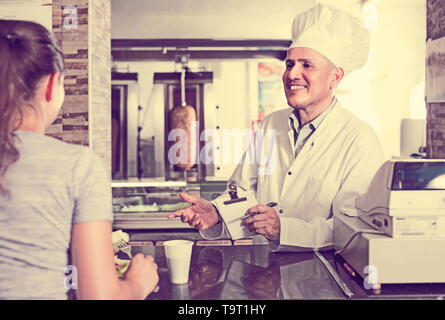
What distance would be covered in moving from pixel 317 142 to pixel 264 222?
1.82 feet

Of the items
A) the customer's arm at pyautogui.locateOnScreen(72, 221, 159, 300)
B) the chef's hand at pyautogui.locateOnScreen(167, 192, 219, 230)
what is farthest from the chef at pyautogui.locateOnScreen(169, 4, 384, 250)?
the customer's arm at pyautogui.locateOnScreen(72, 221, 159, 300)

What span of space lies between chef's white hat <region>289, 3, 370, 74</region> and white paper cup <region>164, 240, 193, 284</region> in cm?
115

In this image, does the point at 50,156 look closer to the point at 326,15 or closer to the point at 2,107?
the point at 2,107

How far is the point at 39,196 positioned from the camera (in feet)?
3.17

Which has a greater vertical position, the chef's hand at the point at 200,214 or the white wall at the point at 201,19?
the white wall at the point at 201,19

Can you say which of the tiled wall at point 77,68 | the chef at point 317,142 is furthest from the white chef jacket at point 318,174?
the tiled wall at point 77,68

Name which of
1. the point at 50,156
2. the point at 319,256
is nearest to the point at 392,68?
the point at 319,256

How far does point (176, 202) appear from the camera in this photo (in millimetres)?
3570

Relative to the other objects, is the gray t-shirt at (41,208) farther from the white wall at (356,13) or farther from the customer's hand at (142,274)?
the white wall at (356,13)

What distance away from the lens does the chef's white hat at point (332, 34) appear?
81.6 inches

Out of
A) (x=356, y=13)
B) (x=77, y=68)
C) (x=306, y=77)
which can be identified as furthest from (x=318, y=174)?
(x=356, y=13)

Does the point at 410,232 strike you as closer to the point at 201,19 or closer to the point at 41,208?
the point at 41,208

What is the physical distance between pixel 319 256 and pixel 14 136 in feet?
3.65

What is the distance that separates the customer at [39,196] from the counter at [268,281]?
1.10 ft
